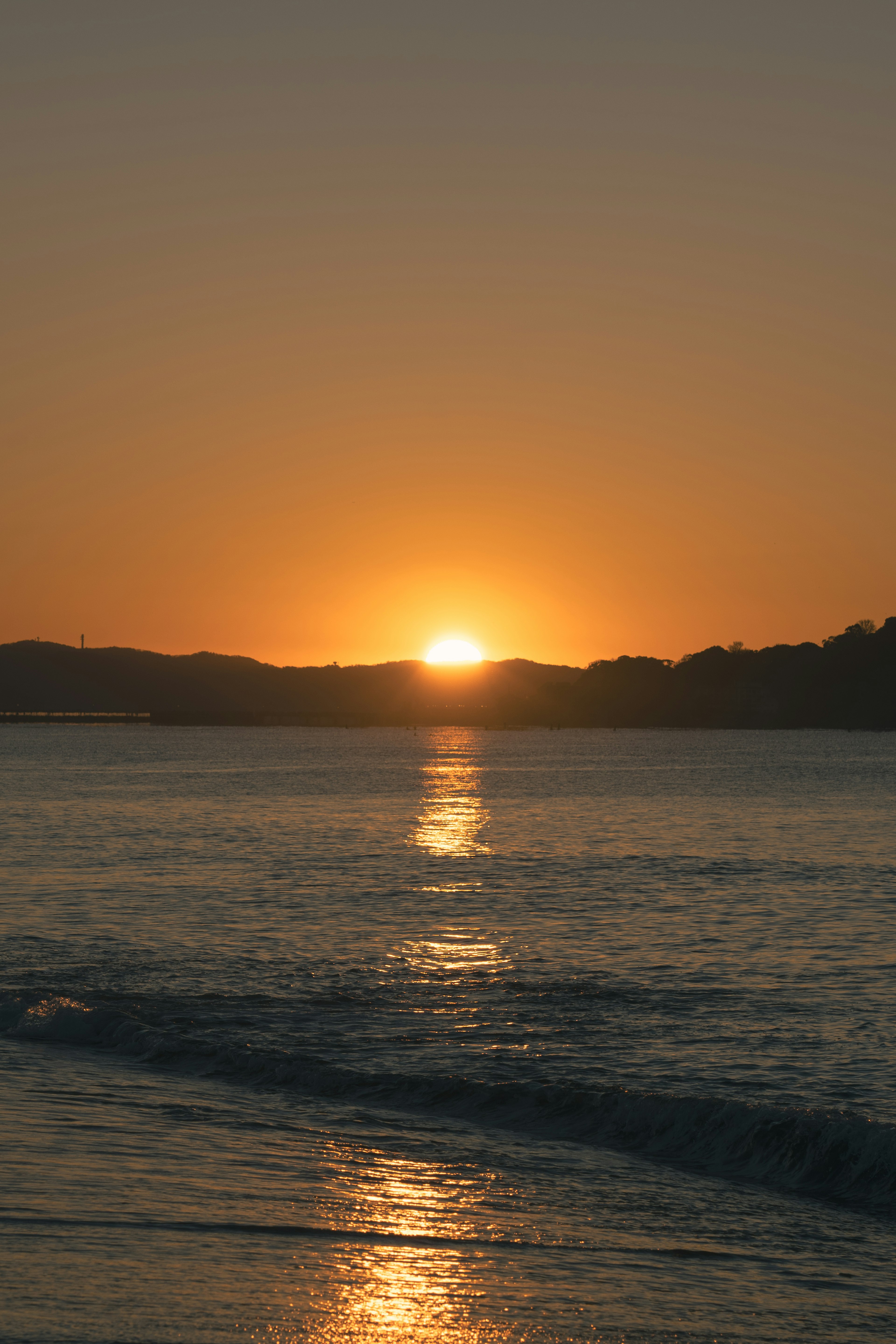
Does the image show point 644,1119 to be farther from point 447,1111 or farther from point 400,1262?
point 400,1262

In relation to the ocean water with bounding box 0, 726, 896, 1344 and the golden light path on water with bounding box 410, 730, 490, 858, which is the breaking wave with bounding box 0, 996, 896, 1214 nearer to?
the ocean water with bounding box 0, 726, 896, 1344

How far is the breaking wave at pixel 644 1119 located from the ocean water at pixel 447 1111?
0.05 meters

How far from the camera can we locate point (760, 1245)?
36.7 ft

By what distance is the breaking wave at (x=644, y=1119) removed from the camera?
13867 mm

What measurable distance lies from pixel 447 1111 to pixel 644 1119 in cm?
274

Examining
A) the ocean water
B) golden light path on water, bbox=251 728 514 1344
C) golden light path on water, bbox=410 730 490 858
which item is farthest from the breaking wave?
golden light path on water, bbox=410 730 490 858

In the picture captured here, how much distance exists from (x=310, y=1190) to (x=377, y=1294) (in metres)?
2.89

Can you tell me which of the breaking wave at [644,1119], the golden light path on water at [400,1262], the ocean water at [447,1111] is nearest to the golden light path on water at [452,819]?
the ocean water at [447,1111]

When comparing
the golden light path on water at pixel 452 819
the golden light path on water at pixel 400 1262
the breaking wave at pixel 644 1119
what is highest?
the golden light path on water at pixel 400 1262

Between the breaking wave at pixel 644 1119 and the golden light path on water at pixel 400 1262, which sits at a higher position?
the golden light path on water at pixel 400 1262

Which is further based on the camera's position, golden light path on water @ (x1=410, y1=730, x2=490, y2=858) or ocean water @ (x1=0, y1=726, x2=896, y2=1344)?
golden light path on water @ (x1=410, y1=730, x2=490, y2=858)

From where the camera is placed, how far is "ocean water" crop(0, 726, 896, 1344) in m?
9.42

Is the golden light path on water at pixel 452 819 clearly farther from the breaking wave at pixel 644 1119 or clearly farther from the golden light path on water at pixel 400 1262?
the golden light path on water at pixel 400 1262

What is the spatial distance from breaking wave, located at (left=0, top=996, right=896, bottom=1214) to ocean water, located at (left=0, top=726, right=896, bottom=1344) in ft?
0.16
